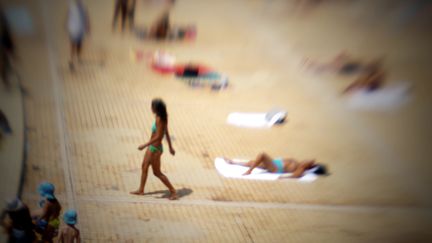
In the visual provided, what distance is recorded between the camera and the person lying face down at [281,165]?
16.3 feet

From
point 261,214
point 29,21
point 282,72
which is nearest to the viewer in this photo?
point 29,21

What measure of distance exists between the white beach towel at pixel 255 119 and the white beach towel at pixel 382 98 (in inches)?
31.0

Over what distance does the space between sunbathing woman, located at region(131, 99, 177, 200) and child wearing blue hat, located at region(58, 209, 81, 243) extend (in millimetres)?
664

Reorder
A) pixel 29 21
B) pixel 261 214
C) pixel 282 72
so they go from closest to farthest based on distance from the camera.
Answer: pixel 29 21 → pixel 261 214 → pixel 282 72

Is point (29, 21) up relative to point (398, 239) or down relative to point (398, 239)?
up

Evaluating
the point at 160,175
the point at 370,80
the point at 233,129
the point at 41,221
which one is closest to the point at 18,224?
the point at 41,221

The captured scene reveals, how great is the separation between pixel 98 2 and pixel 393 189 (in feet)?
11.5

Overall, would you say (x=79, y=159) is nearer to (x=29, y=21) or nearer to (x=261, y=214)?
(x=29, y=21)

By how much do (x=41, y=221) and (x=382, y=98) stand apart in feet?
11.8

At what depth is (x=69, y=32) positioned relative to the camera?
14.7 feet

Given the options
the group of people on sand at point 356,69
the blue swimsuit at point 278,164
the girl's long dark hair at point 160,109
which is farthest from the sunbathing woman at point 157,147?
the group of people on sand at point 356,69

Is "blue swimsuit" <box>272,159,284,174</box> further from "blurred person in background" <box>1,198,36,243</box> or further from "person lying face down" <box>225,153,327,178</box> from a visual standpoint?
"blurred person in background" <box>1,198,36,243</box>

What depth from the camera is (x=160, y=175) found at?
15.0ft

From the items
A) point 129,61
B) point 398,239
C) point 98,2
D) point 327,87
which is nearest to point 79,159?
point 129,61
